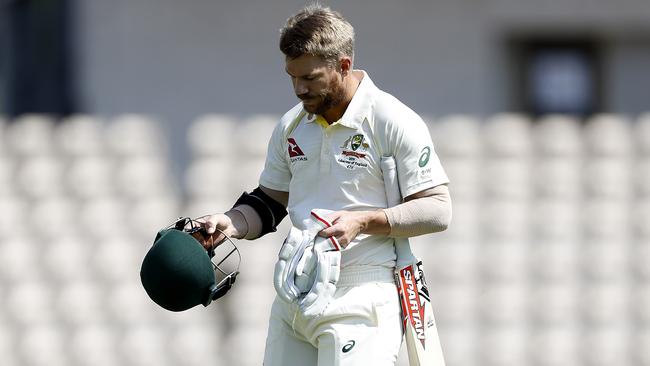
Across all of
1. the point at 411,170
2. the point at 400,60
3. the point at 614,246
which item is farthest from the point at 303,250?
the point at 400,60

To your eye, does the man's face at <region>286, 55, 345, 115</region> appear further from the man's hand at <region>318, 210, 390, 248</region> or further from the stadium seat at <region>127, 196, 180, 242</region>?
the stadium seat at <region>127, 196, 180, 242</region>

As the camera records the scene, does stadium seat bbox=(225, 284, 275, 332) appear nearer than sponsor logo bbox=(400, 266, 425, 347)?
No

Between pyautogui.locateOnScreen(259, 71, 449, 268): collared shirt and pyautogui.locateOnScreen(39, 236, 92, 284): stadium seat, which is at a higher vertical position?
pyautogui.locateOnScreen(259, 71, 449, 268): collared shirt

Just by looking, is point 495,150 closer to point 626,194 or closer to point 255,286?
point 626,194

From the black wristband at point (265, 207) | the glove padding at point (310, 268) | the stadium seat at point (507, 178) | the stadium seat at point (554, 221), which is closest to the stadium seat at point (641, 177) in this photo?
the stadium seat at point (554, 221)

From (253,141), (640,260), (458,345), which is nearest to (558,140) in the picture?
(640,260)

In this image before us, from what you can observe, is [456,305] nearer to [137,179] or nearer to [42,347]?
[137,179]

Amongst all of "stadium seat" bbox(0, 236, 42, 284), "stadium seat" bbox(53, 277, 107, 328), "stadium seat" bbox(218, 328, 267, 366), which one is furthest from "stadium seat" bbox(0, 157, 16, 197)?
"stadium seat" bbox(218, 328, 267, 366)

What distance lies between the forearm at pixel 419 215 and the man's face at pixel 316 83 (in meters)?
0.39

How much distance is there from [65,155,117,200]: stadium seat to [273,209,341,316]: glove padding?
4.26 metres

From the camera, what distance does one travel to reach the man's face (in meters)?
4.21

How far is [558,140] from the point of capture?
27.3 ft

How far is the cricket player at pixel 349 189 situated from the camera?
4219mm

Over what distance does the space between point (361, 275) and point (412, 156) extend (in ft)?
1.36
